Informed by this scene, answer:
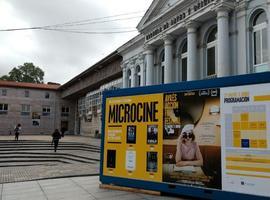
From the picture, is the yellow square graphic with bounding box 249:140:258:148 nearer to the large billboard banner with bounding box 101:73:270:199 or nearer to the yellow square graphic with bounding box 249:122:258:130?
the large billboard banner with bounding box 101:73:270:199

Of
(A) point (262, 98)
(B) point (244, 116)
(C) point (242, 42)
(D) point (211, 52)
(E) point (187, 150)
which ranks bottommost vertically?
(E) point (187, 150)

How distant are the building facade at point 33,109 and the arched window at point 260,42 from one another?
47613 mm

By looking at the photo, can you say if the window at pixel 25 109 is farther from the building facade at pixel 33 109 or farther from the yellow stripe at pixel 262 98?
the yellow stripe at pixel 262 98

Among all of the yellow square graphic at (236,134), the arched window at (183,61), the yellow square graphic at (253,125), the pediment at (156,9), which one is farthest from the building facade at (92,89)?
the yellow square graphic at (253,125)

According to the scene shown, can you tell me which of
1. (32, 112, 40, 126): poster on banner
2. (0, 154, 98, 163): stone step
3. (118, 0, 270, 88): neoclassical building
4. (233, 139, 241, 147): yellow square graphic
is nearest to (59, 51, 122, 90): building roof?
(118, 0, 270, 88): neoclassical building

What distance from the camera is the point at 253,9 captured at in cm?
1550

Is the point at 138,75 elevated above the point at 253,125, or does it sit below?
above

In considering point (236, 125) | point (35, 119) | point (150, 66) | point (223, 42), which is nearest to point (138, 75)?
point (150, 66)

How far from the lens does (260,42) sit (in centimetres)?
1545

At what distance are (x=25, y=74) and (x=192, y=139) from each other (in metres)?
80.2

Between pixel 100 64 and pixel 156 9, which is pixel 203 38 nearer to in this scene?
pixel 156 9

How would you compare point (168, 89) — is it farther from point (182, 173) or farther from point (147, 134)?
point (182, 173)

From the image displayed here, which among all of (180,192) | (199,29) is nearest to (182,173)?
(180,192)

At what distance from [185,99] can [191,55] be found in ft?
37.9
